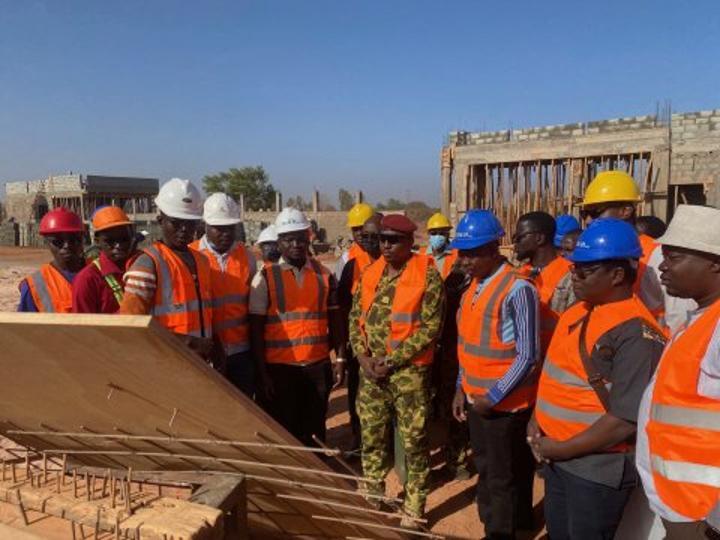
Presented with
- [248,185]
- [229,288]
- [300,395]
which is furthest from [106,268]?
[248,185]

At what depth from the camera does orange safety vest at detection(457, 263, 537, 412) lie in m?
2.93

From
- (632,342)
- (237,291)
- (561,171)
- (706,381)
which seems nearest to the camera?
(706,381)

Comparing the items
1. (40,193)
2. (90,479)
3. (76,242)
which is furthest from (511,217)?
(40,193)

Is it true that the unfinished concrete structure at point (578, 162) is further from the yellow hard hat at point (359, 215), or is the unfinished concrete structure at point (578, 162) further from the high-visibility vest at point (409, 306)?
the high-visibility vest at point (409, 306)

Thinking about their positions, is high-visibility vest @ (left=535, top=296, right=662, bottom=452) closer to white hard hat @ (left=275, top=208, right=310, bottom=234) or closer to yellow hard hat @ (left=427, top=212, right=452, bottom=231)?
white hard hat @ (left=275, top=208, right=310, bottom=234)

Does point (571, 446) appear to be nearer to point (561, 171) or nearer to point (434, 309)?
point (434, 309)

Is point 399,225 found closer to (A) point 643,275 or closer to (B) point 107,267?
(A) point 643,275

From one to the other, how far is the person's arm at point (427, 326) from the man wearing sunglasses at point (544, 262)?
748mm

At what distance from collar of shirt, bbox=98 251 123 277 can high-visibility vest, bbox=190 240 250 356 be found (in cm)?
71

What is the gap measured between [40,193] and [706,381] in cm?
4165

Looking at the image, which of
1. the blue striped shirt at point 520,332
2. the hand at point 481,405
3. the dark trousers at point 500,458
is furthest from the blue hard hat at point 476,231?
the dark trousers at point 500,458

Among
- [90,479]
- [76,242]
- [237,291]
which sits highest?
[76,242]

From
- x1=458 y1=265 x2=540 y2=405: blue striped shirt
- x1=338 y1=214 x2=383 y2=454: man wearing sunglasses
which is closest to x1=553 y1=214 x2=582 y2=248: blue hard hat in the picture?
x1=338 y1=214 x2=383 y2=454: man wearing sunglasses

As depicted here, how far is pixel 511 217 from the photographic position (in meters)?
14.3
